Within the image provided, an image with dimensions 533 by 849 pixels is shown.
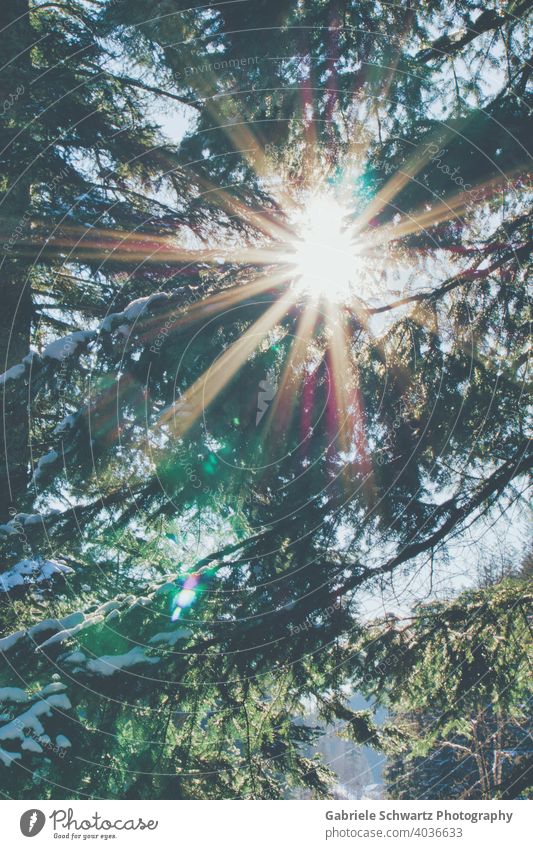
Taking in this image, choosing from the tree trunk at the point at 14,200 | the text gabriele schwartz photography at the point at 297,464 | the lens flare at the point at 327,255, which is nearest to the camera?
the text gabriele schwartz photography at the point at 297,464

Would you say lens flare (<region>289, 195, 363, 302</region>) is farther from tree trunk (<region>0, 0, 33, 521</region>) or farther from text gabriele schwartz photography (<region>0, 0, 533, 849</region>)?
tree trunk (<region>0, 0, 33, 521</region>)

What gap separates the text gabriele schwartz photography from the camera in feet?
10.5

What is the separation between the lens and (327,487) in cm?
413

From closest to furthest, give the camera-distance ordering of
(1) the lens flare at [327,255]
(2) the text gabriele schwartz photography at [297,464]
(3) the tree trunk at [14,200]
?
(2) the text gabriele schwartz photography at [297,464]
(1) the lens flare at [327,255]
(3) the tree trunk at [14,200]

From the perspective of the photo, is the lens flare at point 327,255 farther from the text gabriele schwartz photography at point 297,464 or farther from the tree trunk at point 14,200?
the tree trunk at point 14,200

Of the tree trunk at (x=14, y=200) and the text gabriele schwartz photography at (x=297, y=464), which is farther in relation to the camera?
the tree trunk at (x=14, y=200)

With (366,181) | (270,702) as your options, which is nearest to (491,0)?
(366,181)

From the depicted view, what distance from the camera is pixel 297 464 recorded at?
13.9 feet

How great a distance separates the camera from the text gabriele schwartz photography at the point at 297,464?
10.5 feet

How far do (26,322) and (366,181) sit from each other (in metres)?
4.44

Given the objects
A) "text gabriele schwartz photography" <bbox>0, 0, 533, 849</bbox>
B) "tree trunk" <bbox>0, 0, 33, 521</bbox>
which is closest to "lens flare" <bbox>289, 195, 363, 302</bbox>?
"text gabriele schwartz photography" <bbox>0, 0, 533, 849</bbox>

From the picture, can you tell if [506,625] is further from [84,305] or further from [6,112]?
[6,112]

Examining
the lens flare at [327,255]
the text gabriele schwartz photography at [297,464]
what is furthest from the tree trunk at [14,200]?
the lens flare at [327,255]

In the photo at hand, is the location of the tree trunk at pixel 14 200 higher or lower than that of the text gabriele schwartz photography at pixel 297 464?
higher
